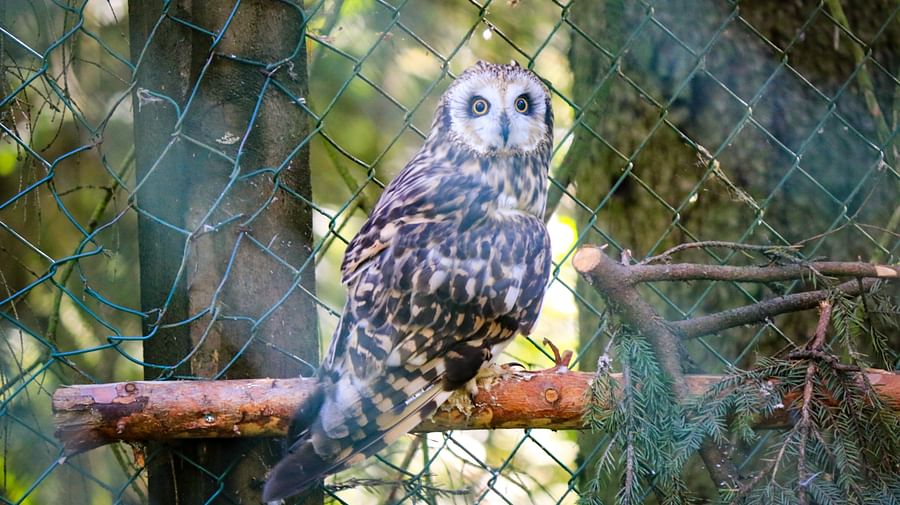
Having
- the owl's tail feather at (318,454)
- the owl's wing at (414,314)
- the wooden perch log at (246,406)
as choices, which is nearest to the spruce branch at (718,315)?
the wooden perch log at (246,406)

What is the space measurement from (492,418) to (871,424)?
0.85 m

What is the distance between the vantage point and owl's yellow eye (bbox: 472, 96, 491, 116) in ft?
8.89

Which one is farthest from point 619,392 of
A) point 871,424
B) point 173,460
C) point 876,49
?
point 876,49

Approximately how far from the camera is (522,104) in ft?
8.95

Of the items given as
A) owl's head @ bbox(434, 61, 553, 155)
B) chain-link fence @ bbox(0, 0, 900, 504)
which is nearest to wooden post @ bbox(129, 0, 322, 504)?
chain-link fence @ bbox(0, 0, 900, 504)

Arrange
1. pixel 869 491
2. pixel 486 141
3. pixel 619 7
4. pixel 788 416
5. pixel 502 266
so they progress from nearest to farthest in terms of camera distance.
→ pixel 869 491, pixel 788 416, pixel 502 266, pixel 486 141, pixel 619 7

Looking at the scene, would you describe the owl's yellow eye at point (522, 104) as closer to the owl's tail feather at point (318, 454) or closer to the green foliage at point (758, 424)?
the green foliage at point (758, 424)

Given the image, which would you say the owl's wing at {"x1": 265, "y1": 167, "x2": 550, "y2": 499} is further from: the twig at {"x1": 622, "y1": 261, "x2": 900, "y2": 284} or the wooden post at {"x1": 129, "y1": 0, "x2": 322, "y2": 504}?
the twig at {"x1": 622, "y1": 261, "x2": 900, "y2": 284}

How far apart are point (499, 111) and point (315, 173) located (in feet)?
4.50

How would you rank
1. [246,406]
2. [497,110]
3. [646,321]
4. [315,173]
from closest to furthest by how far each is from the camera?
[246,406]
[646,321]
[497,110]
[315,173]

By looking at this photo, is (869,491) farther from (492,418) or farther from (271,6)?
(271,6)

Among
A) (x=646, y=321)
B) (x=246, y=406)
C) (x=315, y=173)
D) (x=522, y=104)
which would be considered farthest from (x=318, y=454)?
(x=315, y=173)

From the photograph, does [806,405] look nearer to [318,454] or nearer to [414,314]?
[414,314]

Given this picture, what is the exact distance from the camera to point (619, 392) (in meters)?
2.20
